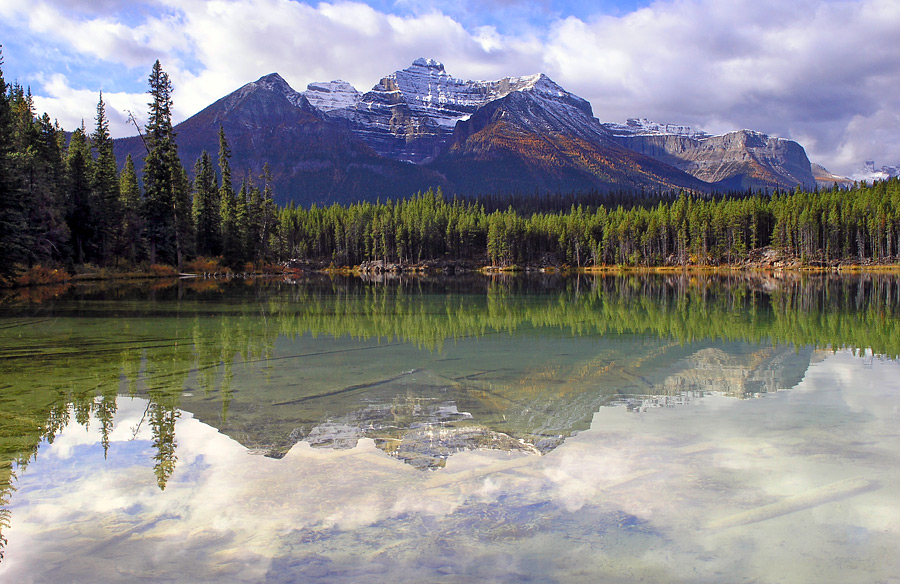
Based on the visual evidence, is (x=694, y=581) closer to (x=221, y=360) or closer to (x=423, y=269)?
(x=221, y=360)

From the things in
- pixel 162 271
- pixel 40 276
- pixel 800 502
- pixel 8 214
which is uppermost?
pixel 8 214

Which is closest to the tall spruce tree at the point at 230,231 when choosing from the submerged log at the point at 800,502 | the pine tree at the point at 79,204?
the pine tree at the point at 79,204

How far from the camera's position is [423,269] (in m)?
138

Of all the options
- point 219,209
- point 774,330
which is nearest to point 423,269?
point 219,209

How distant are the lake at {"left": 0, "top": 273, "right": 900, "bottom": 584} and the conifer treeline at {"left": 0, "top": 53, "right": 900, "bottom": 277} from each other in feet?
114

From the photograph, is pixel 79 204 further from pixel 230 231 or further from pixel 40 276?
pixel 230 231

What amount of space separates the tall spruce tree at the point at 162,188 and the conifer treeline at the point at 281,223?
0.45ft

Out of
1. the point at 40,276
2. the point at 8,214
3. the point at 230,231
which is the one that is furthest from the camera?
the point at 230,231

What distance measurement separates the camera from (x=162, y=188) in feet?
211

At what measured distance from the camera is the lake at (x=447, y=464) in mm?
5477

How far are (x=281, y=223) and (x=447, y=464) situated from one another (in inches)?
5212

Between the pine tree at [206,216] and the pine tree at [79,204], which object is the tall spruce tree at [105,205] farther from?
the pine tree at [206,216]

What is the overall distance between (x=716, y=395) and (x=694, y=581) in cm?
716

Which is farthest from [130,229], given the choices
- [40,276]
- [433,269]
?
[433,269]
